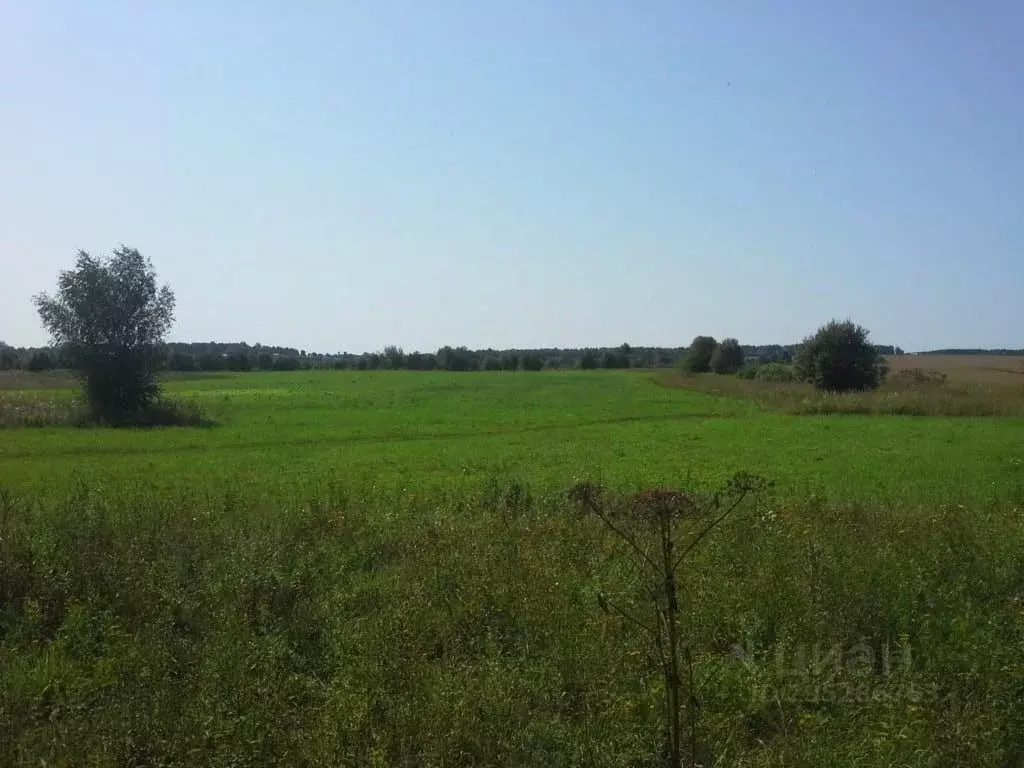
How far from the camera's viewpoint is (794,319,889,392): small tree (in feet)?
207

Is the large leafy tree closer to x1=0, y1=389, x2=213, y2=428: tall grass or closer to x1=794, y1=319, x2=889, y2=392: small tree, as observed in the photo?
x1=0, y1=389, x2=213, y2=428: tall grass

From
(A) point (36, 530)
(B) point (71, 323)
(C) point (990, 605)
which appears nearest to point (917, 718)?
(C) point (990, 605)

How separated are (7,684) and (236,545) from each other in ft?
10.1

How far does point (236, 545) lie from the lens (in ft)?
30.3

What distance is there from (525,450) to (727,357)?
86.6 metres

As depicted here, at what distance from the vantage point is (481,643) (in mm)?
7121

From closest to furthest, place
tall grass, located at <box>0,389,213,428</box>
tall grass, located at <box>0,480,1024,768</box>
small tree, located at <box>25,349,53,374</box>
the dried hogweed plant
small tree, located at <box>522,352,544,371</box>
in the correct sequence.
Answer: the dried hogweed plant → tall grass, located at <box>0,480,1024,768</box> → tall grass, located at <box>0,389,213,428</box> → small tree, located at <box>25,349,53,374</box> → small tree, located at <box>522,352,544,371</box>

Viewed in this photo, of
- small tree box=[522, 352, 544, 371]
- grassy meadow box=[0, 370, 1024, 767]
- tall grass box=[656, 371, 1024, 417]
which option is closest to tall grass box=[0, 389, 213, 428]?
grassy meadow box=[0, 370, 1024, 767]

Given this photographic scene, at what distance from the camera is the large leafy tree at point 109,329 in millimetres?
45812

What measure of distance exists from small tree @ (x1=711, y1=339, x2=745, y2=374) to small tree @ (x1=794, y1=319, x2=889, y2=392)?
41367mm

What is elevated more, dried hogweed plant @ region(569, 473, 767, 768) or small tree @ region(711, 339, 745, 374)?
small tree @ region(711, 339, 745, 374)

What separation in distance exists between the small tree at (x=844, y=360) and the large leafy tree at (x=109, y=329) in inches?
1984

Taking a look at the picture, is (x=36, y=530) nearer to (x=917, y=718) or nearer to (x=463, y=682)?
(x=463, y=682)

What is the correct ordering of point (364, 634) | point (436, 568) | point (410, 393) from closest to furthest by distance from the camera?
1. point (364, 634)
2. point (436, 568)
3. point (410, 393)
